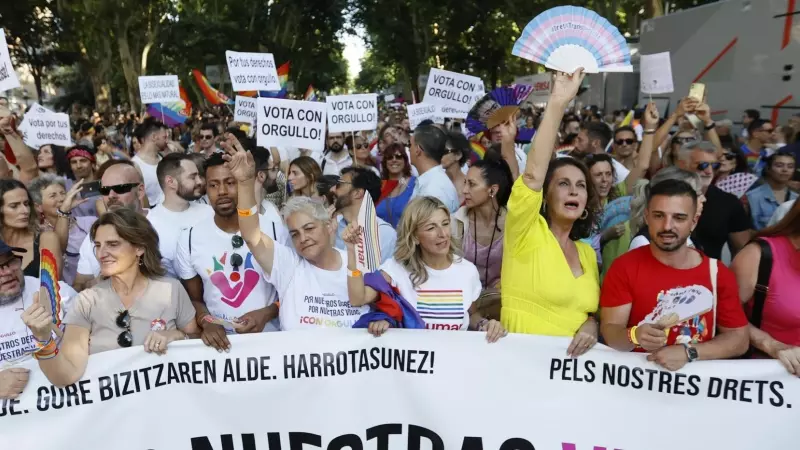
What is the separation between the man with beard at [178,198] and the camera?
4320 mm

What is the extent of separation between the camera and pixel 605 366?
117 inches

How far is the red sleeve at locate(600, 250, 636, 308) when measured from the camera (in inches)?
115

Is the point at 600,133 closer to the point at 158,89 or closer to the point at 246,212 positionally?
the point at 246,212

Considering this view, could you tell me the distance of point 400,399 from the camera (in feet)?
10.2

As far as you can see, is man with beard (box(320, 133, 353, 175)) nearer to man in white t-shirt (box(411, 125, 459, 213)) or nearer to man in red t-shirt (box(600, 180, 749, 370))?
man in white t-shirt (box(411, 125, 459, 213))

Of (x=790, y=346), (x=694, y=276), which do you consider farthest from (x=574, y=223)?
(x=790, y=346)

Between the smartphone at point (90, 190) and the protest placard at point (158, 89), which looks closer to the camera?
the smartphone at point (90, 190)

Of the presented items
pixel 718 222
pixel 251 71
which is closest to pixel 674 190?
pixel 718 222

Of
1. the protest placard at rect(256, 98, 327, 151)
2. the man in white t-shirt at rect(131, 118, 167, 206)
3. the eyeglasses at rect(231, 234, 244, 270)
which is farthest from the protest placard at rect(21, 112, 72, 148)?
the eyeglasses at rect(231, 234, 244, 270)

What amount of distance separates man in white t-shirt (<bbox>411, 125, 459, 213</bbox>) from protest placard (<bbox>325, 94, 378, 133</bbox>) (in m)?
1.85

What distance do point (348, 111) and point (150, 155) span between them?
2.16m

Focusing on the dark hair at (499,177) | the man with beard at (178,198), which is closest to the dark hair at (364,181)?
the dark hair at (499,177)

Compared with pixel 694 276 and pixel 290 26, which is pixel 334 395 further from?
pixel 290 26

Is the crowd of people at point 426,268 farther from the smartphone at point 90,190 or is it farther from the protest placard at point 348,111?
the protest placard at point 348,111
